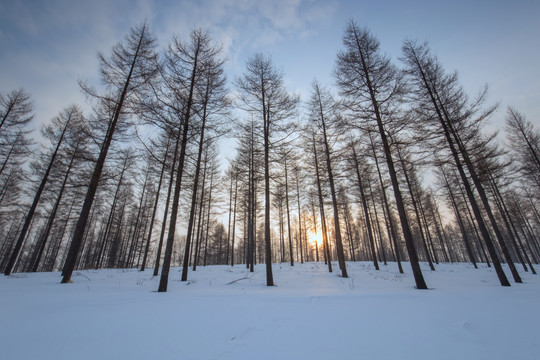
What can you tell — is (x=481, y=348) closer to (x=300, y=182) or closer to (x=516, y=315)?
(x=516, y=315)

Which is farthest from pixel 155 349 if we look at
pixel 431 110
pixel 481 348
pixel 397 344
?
pixel 431 110

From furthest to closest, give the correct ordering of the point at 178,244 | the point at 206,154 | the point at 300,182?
1. the point at 178,244
2. the point at 300,182
3. the point at 206,154

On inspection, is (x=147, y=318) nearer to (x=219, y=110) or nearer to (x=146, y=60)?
(x=219, y=110)

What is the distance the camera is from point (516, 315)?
3346 millimetres

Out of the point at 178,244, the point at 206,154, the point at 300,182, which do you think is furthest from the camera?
the point at 178,244

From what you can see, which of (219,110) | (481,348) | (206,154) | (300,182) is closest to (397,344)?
(481,348)

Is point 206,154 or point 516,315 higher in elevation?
point 206,154

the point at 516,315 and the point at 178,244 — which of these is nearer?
the point at 516,315

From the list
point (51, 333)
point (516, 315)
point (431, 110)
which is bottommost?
point (516, 315)

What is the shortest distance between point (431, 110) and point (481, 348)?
1055 cm

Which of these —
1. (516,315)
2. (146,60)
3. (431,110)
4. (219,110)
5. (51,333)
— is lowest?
(516,315)

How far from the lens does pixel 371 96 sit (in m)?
8.48

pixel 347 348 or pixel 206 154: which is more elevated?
pixel 206 154

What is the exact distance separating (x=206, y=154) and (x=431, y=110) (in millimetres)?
13323
